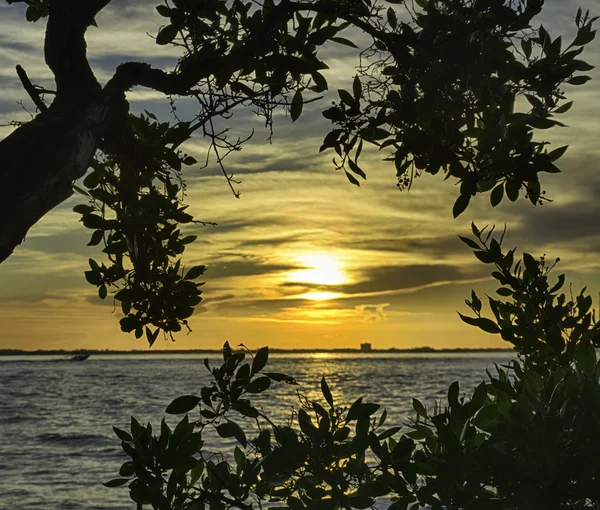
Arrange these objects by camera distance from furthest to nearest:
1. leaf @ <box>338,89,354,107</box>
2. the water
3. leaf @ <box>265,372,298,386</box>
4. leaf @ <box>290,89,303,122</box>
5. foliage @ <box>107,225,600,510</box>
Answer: the water
leaf @ <box>290,89,303,122</box>
leaf @ <box>338,89,354,107</box>
leaf @ <box>265,372,298,386</box>
foliage @ <box>107,225,600,510</box>

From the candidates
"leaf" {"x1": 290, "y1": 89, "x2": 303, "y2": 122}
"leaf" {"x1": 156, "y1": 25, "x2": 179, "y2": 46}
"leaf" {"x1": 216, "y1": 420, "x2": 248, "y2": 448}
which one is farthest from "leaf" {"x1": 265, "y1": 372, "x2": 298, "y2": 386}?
"leaf" {"x1": 156, "y1": 25, "x2": 179, "y2": 46}

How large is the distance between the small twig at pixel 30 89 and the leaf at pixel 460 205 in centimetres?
196

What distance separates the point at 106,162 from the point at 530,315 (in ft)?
8.45

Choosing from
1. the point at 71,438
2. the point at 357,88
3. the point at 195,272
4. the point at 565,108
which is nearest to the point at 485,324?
the point at 565,108

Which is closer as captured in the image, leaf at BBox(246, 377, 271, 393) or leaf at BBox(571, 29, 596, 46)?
leaf at BBox(246, 377, 271, 393)

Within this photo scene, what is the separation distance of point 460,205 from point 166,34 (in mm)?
1800

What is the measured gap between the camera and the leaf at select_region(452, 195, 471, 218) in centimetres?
296

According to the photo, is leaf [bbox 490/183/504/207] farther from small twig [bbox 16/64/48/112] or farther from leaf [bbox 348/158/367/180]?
small twig [bbox 16/64/48/112]

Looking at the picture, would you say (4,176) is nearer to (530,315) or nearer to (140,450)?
(140,450)

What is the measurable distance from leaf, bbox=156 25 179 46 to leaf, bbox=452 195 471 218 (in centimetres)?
173

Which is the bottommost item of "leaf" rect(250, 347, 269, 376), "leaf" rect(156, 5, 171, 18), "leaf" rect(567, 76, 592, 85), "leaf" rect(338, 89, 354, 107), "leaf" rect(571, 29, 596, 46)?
"leaf" rect(250, 347, 269, 376)

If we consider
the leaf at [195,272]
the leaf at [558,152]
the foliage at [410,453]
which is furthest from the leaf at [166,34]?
the leaf at [558,152]

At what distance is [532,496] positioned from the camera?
281cm

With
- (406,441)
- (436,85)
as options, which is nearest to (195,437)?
(406,441)
